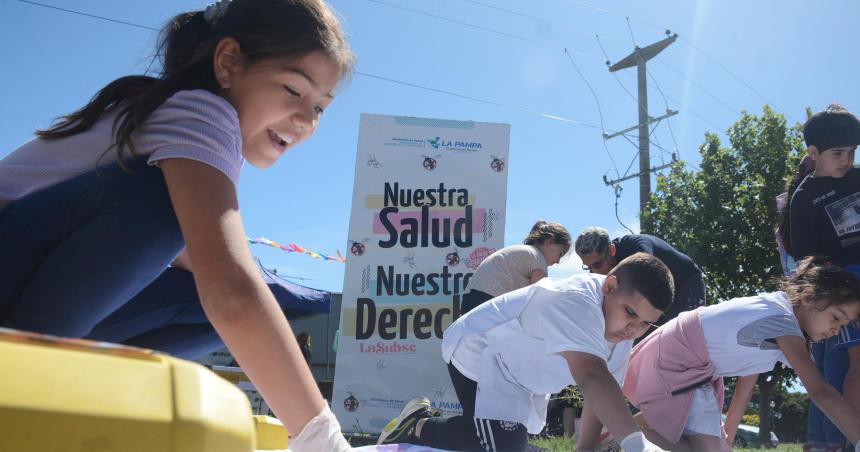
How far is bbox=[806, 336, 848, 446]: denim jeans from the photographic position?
9.48 ft

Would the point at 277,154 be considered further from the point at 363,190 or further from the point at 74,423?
the point at 363,190

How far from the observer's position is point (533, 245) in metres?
3.94

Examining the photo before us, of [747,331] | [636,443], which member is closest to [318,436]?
[636,443]

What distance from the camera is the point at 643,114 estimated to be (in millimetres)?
15250

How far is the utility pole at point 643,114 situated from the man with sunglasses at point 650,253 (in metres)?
11.0

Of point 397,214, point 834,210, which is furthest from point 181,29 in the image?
point 397,214

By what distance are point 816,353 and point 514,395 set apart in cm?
165

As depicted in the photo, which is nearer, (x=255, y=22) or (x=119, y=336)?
(x=255, y=22)

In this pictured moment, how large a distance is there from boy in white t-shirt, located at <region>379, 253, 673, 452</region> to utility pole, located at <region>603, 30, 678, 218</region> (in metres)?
12.3

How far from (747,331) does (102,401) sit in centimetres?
283

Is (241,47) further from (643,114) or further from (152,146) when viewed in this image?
(643,114)

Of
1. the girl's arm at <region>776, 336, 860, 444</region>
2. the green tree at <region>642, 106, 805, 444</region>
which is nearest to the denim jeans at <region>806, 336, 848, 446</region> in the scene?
the girl's arm at <region>776, 336, 860, 444</region>

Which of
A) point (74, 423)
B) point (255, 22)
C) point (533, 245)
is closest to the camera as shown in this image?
point (74, 423)

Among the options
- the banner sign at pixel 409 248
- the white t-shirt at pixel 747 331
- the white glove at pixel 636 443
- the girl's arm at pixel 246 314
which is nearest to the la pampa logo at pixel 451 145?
the banner sign at pixel 409 248
